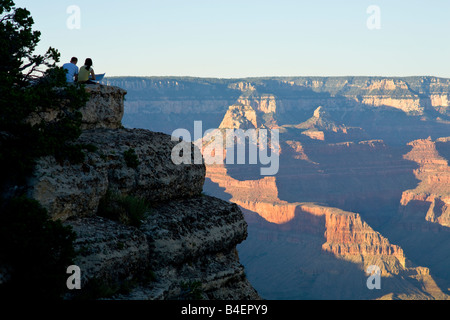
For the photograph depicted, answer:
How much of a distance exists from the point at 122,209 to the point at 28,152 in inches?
112

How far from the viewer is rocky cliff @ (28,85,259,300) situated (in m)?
14.5

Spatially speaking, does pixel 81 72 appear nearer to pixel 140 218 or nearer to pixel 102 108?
pixel 102 108

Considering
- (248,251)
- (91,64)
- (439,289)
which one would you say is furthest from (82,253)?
(248,251)

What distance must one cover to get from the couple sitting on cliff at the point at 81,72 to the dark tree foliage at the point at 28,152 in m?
2.33

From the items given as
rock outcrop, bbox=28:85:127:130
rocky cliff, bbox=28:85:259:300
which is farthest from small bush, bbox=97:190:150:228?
rock outcrop, bbox=28:85:127:130

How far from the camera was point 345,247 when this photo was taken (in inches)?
7426

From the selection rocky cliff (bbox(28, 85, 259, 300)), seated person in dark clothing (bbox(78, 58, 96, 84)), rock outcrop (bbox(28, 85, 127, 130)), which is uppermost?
seated person in dark clothing (bbox(78, 58, 96, 84))

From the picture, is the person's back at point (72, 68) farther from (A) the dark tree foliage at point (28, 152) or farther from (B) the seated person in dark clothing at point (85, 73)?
(A) the dark tree foliage at point (28, 152)

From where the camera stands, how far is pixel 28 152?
14.3 metres

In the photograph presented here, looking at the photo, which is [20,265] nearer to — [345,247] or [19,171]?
[19,171]

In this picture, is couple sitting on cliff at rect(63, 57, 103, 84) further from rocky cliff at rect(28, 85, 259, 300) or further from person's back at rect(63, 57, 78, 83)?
rocky cliff at rect(28, 85, 259, 300)

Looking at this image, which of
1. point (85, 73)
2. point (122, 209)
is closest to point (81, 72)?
point (85, 73)

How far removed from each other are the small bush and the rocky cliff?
0.09ft

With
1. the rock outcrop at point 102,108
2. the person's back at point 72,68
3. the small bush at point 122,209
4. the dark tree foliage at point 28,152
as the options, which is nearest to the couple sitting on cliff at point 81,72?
the person's back at point 72,68
